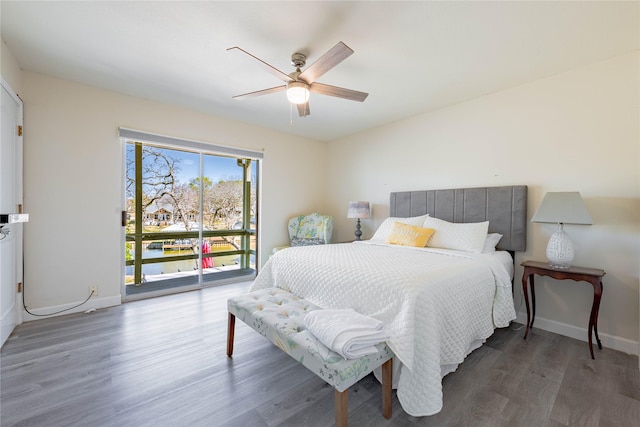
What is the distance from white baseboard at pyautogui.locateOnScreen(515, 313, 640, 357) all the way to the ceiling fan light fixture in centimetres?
310

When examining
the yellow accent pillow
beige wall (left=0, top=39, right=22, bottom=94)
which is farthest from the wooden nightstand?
beige wall (left=0, top=39, right=22, bottom=94)

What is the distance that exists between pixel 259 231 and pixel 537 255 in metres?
3.67

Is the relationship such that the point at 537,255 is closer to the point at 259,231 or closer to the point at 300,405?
the point at 300,405

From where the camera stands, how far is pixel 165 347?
2205 mm

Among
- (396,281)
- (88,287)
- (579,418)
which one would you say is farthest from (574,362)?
(88,287)

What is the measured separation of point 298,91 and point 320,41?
406 mm

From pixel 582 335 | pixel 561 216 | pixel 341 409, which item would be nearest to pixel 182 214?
pixel 341 409

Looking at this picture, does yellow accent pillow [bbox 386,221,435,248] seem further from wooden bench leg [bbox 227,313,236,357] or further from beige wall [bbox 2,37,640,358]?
wooden bench leg [bbox 227,313,236,357]

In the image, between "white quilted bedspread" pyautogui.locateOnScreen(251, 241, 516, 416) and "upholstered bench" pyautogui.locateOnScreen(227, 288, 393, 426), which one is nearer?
"upholstered bench" pyautogui.locateOnScreen(227, 288, 393, 426)

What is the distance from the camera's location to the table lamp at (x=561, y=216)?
2.18 metres

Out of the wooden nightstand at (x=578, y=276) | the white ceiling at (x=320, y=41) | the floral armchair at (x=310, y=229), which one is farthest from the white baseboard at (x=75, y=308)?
the wooden nightstand at (x=578, y=276)

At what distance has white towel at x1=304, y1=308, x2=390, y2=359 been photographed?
51.6 inches

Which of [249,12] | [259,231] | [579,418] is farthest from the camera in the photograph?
[259,231]

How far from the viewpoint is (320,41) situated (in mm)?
2102
